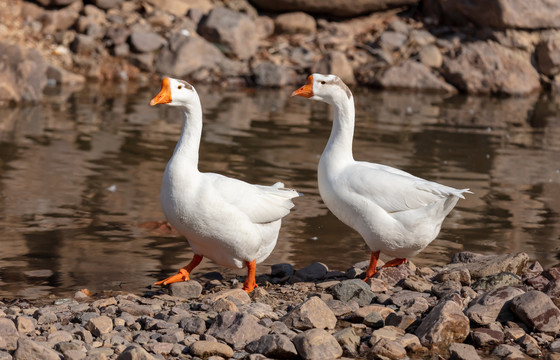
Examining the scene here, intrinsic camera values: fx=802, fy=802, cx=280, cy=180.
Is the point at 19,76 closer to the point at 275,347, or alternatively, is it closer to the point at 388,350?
the point at 275,347

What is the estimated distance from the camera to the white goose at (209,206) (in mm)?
5926

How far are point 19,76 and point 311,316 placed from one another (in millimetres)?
12185

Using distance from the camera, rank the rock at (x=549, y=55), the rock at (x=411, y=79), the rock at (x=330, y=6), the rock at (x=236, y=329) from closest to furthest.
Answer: the rock at (x=236, y=329)
the rock at (x=411, y=79)
the rock at (x=549, y=55)
the rock at (x=330, y=6)

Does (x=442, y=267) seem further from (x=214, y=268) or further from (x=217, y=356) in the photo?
(x=217, y=356)

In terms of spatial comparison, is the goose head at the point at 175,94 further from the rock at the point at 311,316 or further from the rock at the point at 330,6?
the rock at the point at 330,6

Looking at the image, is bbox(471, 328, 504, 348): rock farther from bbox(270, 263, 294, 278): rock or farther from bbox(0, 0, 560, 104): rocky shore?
bbox(0, 0, 560, 104): rocky shore

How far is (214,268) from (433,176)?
194 inches

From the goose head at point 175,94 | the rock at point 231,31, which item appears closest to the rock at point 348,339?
the goose head at point 175,94

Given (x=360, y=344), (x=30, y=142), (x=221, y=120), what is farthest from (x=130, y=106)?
(x=360, y=344)

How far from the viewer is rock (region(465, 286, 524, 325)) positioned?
209 inches

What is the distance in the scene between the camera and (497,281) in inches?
242

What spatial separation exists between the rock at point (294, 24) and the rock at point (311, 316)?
62.4 feet

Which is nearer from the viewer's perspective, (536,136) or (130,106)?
(536,136)

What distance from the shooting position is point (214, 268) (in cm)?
713
